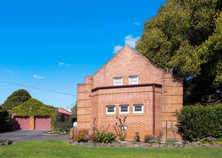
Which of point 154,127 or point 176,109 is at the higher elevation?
point 176,109

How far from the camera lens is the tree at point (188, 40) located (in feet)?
61.6

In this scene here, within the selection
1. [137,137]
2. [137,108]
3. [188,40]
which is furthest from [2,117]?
[188,40]

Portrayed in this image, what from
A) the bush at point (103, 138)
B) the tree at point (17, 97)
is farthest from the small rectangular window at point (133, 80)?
the tree at point (17, 97)

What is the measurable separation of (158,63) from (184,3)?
698 centimetres

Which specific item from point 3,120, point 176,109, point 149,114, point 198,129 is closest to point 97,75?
point 149,114

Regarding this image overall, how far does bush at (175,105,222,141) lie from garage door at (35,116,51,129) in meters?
29.4

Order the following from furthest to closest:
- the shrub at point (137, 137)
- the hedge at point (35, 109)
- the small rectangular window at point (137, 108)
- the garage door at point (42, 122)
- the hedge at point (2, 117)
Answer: the garage door at point (42, 122) < the hedge at point (35, 109) < the hedge at point (2, 117) < the small rectangular window at point (137, 108) < the shrub at point (137, 137)

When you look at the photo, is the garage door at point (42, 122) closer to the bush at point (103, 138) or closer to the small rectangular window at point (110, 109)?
the small rectangular window at point (110, 109)

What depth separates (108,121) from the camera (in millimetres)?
19375

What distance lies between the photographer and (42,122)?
3959 centimetres

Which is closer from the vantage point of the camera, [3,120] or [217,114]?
[217,114]

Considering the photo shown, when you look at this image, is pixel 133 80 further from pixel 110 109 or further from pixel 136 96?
pixel 110 109

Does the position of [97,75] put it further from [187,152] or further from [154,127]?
[187,152]

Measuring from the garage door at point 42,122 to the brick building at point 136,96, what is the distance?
64.4 feet
